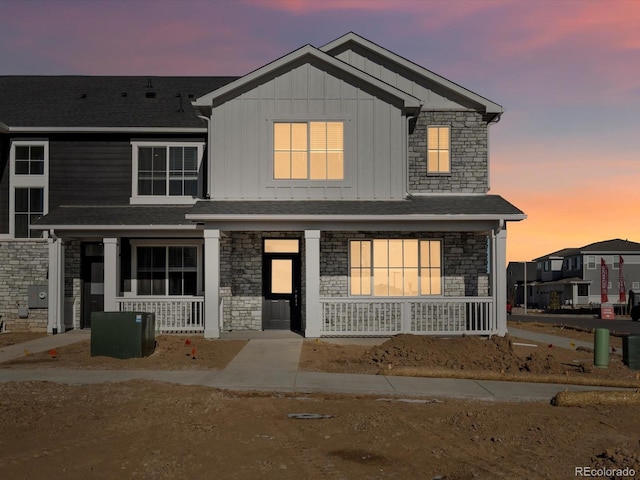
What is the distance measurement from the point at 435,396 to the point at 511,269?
86.8m

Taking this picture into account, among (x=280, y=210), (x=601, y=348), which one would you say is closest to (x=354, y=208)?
(x=280, y=210)

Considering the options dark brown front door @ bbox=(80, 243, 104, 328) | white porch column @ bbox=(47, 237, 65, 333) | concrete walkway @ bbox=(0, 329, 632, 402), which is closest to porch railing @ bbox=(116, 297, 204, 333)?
white porch column @ bbox=(47, 237, 65, 333)

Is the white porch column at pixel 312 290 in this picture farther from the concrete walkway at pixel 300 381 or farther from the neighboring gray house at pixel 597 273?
the neighboring gray house at pixel 597 273

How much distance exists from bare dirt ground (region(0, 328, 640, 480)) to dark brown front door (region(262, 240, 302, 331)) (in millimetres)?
8503

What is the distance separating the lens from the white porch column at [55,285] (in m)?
19.2

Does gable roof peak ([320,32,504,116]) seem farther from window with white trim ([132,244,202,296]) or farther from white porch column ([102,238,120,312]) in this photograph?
white porch column ([102,238,120,312])

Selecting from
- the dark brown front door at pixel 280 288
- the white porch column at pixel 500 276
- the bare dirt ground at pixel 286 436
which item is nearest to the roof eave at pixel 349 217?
the white porch column at pixel 500 276

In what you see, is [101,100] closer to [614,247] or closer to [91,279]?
[91,279]

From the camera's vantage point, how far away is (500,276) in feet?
59.6

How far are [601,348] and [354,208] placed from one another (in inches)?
278

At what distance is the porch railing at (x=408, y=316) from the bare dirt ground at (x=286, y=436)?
7.21 m

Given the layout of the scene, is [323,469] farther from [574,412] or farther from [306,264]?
[306,264]

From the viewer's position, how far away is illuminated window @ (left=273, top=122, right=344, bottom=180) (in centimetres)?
1878

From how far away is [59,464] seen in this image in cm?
709
